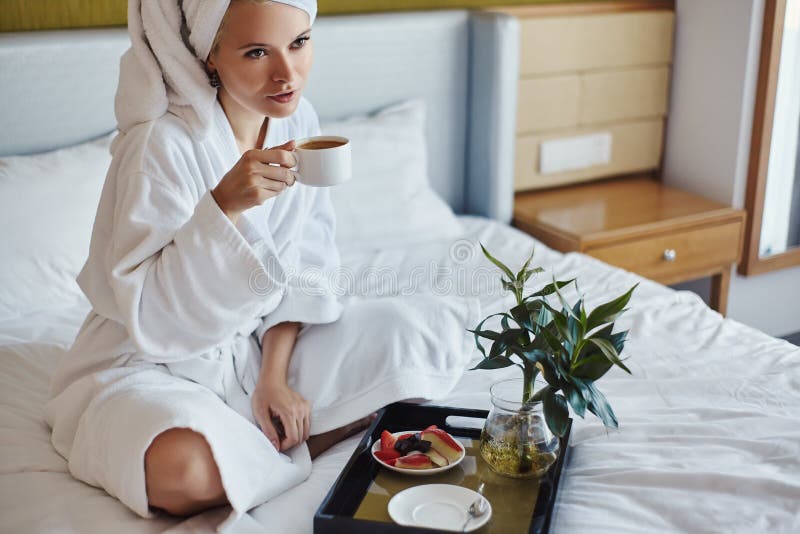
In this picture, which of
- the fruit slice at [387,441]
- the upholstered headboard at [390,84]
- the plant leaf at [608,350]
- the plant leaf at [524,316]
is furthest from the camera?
the upholstered headboard at [390,84]

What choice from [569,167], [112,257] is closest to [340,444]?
[112,257]

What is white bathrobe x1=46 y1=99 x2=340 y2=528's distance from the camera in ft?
4.45

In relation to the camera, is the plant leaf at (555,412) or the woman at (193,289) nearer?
the plant leaf at (555,412)

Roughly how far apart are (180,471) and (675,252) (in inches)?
79.0

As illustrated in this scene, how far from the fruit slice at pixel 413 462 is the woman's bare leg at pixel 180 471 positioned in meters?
0.28

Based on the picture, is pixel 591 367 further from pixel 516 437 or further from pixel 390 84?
pixel 390 84

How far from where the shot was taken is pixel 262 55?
1.52 meters

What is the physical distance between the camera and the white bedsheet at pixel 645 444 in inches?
50.9

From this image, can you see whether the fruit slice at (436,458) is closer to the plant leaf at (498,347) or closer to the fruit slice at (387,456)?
the fruit slice at (387,456)

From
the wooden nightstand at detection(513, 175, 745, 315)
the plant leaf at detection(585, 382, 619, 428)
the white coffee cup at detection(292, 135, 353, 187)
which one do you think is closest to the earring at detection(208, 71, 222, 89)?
the white coffee cup at detection(292, 135, 353, 187)

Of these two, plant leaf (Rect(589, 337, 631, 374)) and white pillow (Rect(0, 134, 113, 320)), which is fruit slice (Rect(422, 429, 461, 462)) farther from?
white pillow (Rect(0, 134, 113, 320))

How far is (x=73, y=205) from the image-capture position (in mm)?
2092

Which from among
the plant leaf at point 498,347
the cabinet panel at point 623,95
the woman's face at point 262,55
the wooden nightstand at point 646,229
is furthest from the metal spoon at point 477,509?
the cabinet panel at point 623,95

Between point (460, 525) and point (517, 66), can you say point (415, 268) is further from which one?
point (460, 525)
